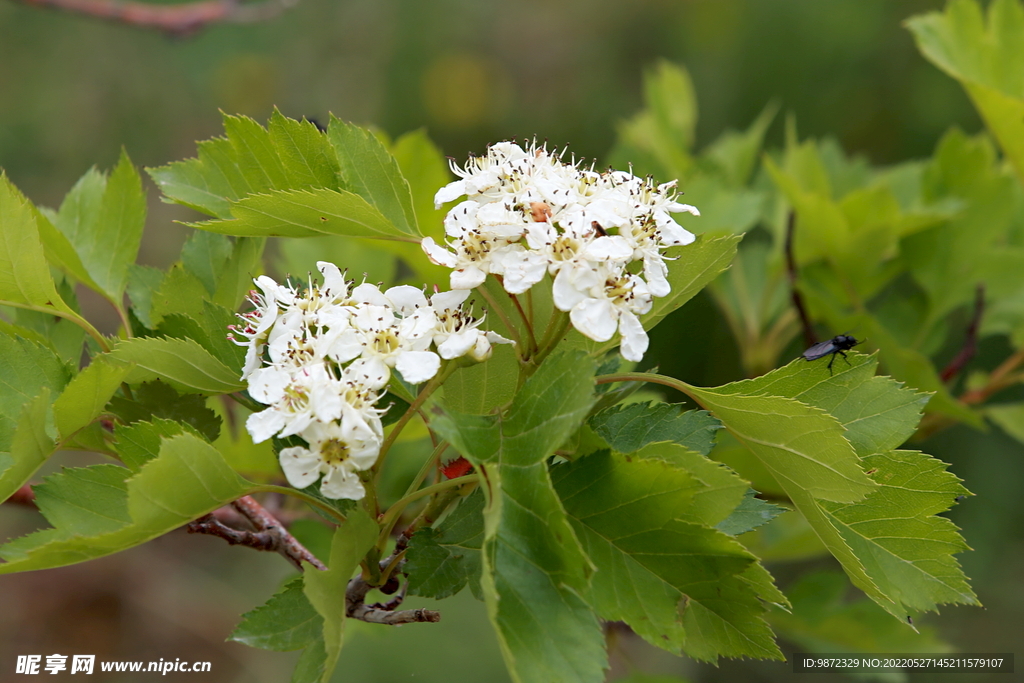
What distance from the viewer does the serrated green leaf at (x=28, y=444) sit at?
600 millimetres

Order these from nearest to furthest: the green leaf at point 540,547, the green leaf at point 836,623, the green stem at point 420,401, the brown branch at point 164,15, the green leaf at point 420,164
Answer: the green leaf at point 540,547, the green stem at point 420,401, the green leaf at point 420,164, the green leaf at point 836,623, the brown branch at point 164,15

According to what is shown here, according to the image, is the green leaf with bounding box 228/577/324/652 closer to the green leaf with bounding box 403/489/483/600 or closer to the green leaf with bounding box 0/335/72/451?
the green leaf with bounding box 403/489/483/600

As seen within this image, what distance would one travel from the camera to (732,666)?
8.77ft

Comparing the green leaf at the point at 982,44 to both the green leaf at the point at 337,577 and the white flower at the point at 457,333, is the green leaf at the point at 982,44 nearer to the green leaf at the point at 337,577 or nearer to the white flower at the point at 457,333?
the white flower at the point at 457,333

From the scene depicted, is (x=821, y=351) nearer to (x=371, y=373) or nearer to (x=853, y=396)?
(x=853, y=396)

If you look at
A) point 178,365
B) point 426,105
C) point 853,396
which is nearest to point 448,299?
point 178,365

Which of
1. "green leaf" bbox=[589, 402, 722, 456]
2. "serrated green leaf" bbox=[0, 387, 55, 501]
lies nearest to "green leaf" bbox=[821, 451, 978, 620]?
"green leaf" bbox=[589, 402, 722, 456]

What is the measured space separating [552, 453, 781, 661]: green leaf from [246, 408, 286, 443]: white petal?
0.71ft

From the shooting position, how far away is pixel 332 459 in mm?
601

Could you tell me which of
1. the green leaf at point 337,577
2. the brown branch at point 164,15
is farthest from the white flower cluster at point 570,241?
the brown branch at point 164,15

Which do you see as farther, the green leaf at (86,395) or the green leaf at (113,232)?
the green leaf at (113,232)

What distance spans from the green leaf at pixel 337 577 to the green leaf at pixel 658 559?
0.51 ft

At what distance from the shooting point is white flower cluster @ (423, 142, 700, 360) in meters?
0.62

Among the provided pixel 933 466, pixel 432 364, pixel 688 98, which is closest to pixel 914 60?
pixel 688 98
